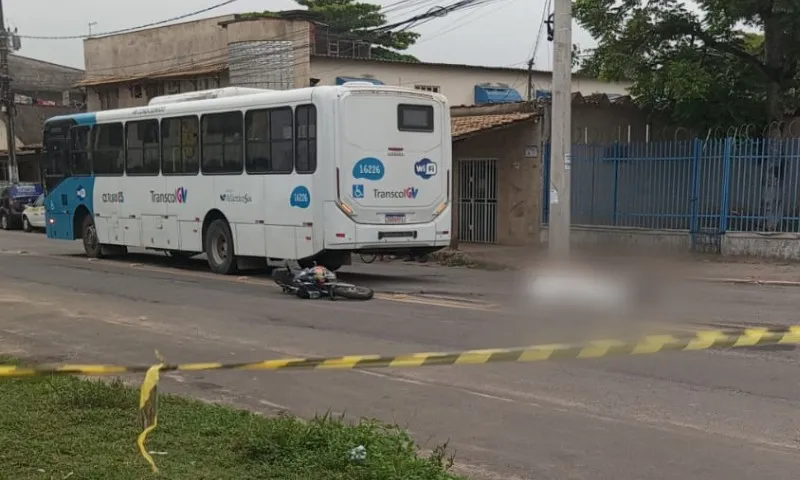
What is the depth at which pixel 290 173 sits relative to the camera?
13.3 meters

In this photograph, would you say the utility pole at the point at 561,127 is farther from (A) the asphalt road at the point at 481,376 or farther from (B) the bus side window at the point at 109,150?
(B) the bus side window at the point at 109,150

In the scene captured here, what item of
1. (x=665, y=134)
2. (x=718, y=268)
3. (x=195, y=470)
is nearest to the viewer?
(x=195, y=470)

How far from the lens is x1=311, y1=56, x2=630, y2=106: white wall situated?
3247 centimetres

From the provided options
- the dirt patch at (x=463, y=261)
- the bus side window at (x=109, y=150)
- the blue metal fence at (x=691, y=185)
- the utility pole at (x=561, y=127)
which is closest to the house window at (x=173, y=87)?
the bus side window at (x=109, y=150)

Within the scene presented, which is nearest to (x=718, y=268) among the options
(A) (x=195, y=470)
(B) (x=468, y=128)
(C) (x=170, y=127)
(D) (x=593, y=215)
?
(D) (x=593, y=215)

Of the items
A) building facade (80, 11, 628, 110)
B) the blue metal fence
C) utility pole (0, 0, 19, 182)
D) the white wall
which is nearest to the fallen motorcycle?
the blue metal fence

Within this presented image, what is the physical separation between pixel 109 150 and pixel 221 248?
14.1 feet

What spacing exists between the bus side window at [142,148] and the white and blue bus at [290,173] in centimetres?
2

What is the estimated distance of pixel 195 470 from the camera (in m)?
4.38

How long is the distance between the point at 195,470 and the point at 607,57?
637 inches

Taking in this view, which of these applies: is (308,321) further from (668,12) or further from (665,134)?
(665,134)

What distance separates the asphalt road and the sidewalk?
73 centimetres

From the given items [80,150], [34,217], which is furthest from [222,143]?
[34,217]

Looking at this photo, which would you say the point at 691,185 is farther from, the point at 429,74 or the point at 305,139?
the point at 429,74
